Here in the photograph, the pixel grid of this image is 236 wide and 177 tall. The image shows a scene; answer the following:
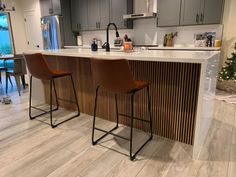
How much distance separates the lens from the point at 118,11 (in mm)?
4660

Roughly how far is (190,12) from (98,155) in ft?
11.3

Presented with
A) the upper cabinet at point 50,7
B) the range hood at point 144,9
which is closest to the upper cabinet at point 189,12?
the range hood at point 144,9

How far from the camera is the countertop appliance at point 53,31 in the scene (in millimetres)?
5344

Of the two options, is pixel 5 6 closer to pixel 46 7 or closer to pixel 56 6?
pixel 56 6

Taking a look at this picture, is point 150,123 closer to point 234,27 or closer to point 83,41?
point 234,27

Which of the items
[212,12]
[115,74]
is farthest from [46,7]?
[115,74]

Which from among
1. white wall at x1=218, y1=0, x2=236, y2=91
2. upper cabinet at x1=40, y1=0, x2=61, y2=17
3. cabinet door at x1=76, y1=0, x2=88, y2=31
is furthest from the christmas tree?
upper cabinet at x1=40, y1=0, x2=61, y2=17

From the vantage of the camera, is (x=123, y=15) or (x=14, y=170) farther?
(x=123, y=15)

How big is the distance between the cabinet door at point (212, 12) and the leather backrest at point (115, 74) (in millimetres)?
3004

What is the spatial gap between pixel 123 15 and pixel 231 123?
3.34 meters

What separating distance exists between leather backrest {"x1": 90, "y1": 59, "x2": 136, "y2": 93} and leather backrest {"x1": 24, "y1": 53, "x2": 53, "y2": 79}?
0.82 metres

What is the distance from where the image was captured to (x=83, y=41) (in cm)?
587

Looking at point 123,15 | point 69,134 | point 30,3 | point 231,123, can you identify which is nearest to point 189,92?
point 231,123

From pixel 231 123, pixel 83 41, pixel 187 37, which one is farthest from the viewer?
pixel 83 41
